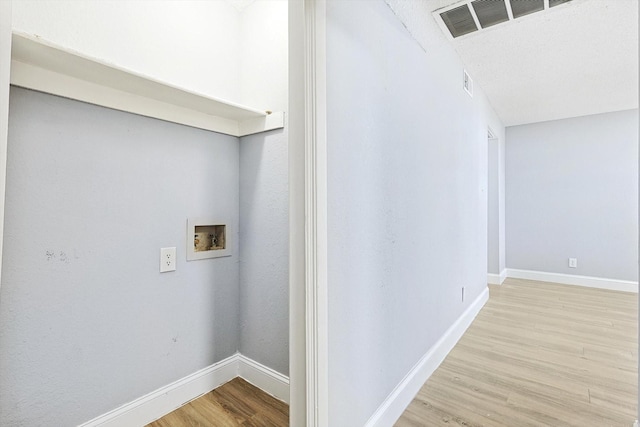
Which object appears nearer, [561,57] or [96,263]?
[96,263]

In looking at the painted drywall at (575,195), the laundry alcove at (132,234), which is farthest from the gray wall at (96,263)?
the painted drywall at (575,195)

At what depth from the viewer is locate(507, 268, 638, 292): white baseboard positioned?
12.9 ft

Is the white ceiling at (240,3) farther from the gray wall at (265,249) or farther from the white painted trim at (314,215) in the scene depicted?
the white painted trim at (314,215)

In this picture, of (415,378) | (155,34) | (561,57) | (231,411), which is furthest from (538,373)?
(155,34)

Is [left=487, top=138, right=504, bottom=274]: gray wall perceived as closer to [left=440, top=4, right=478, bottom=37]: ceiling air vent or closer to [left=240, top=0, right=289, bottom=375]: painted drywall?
[left=440, top=4, right=478, bottom=37]: ceiling air vent

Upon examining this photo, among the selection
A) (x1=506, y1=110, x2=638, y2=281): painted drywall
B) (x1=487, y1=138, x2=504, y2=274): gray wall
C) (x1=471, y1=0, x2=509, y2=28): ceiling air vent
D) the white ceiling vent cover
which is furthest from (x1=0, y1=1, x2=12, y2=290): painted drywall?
(x1=506, y1=110, x2=638, y2=281): painted drywall

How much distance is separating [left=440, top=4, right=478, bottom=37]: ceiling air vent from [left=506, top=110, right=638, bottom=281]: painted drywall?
316 cm

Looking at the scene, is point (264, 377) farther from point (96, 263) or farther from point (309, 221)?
point (309, 221)

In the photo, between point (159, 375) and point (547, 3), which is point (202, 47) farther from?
point (547, 3)

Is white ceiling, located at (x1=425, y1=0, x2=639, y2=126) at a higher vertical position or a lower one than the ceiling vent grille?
higher

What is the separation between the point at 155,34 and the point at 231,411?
6.62ft

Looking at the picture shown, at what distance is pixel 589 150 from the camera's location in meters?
4.12

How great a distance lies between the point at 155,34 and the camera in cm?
158

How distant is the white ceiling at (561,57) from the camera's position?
204 centimetres
